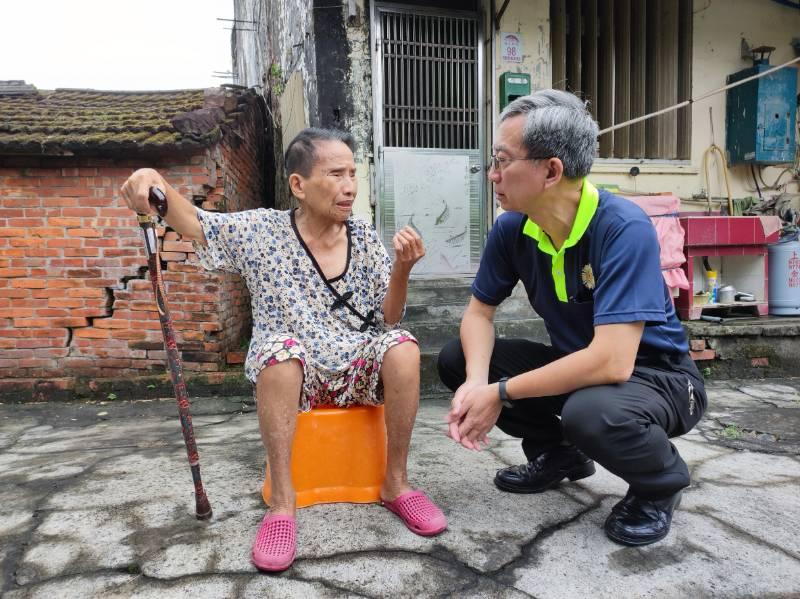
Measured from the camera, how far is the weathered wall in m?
5.81

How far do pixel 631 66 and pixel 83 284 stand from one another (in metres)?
5.80

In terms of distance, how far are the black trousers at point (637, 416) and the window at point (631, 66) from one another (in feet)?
14.7

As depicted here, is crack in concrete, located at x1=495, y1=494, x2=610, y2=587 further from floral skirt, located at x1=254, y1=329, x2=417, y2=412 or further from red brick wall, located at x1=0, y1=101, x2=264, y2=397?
red brick wall, located at x1=0, y1=101, x2=264, y2=397

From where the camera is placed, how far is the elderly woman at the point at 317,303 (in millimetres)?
1855

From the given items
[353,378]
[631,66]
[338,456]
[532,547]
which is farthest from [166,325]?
[631,66]

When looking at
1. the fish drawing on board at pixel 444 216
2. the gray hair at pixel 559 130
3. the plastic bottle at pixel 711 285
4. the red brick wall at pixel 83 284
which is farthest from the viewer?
the fish drawing on board at pixel 444 216

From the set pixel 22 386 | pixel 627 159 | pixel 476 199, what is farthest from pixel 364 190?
pixel 22 386

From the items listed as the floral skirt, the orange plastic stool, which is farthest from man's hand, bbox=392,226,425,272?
the orange plastic stool

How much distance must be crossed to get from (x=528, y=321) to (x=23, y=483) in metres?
3.64

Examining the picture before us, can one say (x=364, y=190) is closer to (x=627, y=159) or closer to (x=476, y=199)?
(x=476, y=199)

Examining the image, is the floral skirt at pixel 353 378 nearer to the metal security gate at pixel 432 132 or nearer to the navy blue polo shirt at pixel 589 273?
the navy blue polo shirt at pixel 589 273

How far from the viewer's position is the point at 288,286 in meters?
2.08

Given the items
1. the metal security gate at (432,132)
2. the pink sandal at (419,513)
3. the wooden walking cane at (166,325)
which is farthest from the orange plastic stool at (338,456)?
the metal security gate at (432,132)

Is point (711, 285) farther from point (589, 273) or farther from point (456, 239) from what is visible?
point (589, 273)
